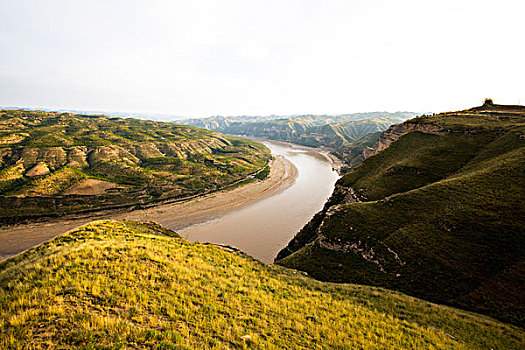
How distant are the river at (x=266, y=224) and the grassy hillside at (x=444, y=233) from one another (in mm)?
12041

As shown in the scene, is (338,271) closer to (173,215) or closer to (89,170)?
(173,215)

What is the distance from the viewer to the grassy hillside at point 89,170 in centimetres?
7738

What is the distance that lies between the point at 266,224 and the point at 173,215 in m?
36.3

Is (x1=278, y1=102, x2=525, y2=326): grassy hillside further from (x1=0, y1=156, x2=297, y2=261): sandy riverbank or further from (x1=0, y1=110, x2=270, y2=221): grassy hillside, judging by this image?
(x1=0, y1=110, x2=270, y2=221): grassy hillside

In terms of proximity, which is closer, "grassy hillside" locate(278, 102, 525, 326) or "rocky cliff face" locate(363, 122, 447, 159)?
"grassy hillside" locate(278, 102, 525, 326)

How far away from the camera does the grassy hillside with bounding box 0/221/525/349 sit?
24.5 ft

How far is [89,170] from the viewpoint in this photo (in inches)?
4126

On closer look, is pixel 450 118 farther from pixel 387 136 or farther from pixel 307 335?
pixel 307 335

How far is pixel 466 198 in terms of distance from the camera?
28.2 metres

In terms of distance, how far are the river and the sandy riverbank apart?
18.1 ft

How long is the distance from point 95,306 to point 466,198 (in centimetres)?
4206

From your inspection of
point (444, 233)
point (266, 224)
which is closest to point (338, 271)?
point (444, 233)

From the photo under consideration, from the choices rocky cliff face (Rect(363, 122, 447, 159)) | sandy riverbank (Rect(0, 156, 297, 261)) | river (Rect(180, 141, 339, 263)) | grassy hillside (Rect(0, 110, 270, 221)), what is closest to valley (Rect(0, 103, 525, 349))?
river (Rect(180, 141, 339, 263))

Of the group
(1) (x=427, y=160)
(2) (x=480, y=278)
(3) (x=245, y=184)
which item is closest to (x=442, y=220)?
(2) (x=480, y=278)
